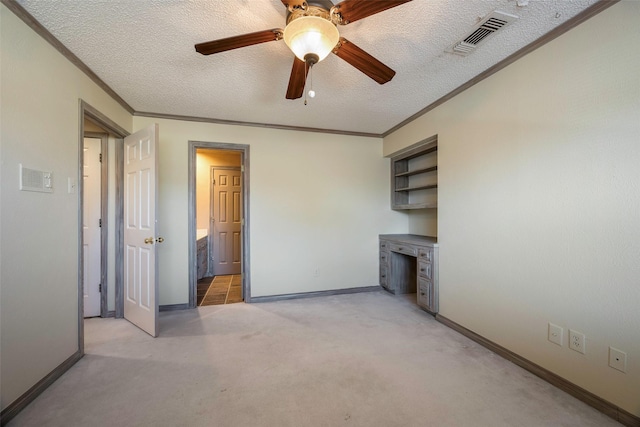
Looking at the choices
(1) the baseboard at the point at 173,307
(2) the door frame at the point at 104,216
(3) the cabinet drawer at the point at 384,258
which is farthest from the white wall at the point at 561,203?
(2) the door frame at the point at 104,216

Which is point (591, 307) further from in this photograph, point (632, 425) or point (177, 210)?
point (177, 210)

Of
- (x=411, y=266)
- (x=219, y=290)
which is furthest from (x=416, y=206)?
(x=219, y=290)

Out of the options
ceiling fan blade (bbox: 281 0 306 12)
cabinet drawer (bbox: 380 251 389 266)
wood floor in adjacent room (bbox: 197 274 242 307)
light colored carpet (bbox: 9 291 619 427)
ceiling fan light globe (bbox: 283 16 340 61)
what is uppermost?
ceiling fan blade (bbox: 281 0 306 12)

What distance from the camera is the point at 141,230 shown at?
8.84 feet

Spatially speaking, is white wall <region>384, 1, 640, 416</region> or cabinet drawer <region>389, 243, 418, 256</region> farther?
cabinet drawer <region>389, 243, 418, 256</region>

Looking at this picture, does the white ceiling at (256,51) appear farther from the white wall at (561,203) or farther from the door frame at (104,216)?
the door frame at (104,216)

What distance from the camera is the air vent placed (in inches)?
65.4

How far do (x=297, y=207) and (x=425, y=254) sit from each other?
1710 mm

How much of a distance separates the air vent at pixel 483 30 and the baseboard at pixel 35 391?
353 cm

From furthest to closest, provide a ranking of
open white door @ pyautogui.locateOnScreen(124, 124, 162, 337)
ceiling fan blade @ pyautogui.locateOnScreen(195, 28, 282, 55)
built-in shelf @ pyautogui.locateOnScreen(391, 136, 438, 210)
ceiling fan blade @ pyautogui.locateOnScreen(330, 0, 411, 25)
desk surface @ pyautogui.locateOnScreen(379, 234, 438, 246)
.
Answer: built-in shelf @ pyautogui.locateOnScreen(391, 136, 438, 210), desk surface @ pyautogui.locateOnScreen(379, 234, 438, 246), open white door @ pyautogui.locateOnScreen(124, 124, 162, 337), ceiling fan blade @ pyautogui.locateOnScreen(195, 28, 282, 55), ceiling fan blade @ pyautogui.locateOnScreen(330, 0, 411, 25)

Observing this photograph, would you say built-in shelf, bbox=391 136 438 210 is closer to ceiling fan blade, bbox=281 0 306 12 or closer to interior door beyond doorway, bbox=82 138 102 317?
ceiling fan blade, bbox=281 0 306 12

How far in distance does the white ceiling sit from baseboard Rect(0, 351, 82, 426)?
2.25 m

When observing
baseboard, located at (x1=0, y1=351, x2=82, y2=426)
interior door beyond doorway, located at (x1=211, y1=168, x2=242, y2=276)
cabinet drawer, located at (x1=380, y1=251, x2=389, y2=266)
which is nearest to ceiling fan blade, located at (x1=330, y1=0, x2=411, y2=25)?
baseboard, located at (x1=0, y1=351, x2=82, y2=426)

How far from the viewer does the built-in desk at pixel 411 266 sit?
295cm
